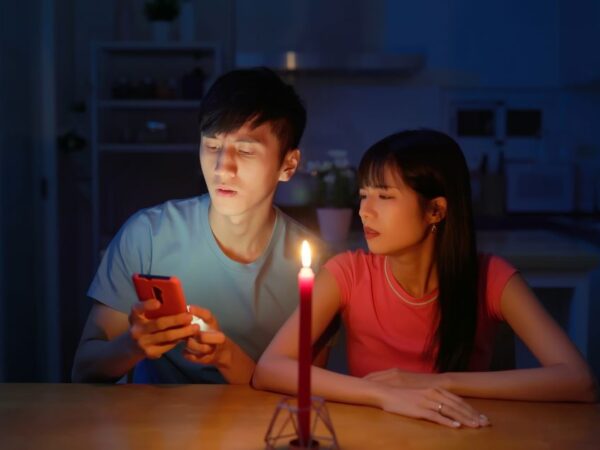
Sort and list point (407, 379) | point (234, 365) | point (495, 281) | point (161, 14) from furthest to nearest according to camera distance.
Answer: point (161, 14), point (495, 281), point (234, 365), point (407, 379)

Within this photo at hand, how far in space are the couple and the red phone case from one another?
9 cm

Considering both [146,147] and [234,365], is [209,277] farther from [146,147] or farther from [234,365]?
[146,147]

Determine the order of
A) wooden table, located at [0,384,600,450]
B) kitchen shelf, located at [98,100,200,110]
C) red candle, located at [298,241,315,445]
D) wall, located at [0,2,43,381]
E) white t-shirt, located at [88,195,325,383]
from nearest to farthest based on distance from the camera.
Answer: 1. red candle, located at [298,241,315,445]
2. wooden table, located at [0,384,600,450]
3. white t-shirt, located at [88,195,325,383]
4. wall, located at [0,2,43,381]
5. kitchen shelf, located at [98,100,200,110]

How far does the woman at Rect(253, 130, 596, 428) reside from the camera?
4.83 feet

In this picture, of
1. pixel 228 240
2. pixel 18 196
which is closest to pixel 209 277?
pixel 228 240

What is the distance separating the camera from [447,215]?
5.00 feet

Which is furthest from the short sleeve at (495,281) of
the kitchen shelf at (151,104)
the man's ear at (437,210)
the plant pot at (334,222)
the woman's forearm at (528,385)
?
the kitchen shelf at (151,104)

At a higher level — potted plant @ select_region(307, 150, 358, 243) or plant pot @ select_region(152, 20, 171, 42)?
plant pot @ select_region(152, 20, 171, 42)

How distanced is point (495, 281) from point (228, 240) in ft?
1.80

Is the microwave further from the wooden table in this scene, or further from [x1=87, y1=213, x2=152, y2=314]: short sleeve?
the wooden table

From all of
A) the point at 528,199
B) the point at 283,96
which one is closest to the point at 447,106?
the point at 528,199

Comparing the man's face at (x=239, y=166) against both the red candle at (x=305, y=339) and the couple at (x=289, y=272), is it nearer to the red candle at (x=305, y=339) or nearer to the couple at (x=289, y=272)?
the couple at (x=289, y=272)

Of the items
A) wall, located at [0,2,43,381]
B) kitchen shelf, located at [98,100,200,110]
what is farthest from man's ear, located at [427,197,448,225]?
kitchen shelf, located at [98,100,200,110]

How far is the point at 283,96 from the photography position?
1655 mm
